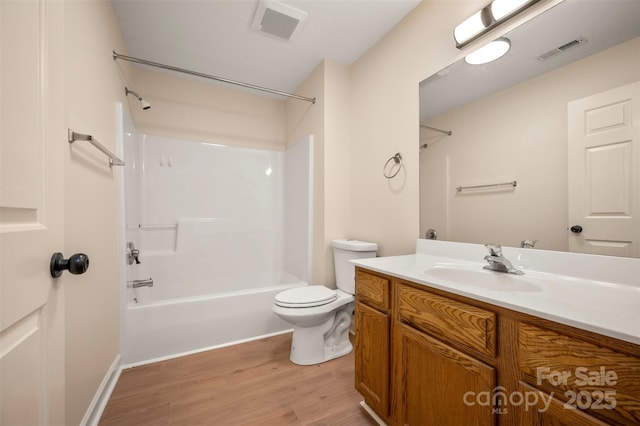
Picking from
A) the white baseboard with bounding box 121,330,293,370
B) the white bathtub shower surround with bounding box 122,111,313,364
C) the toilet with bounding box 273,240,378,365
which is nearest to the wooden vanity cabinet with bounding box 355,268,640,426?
the toilet with bounding box 273,240,378,365

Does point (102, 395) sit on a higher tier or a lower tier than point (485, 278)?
lower

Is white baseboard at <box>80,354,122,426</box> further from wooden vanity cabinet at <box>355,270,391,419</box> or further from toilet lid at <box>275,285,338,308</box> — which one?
wooden vanity cabinet at <box>355,270,391,419</box>

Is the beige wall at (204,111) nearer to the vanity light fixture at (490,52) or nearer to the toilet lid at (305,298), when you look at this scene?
the toilet lid at (305,298)

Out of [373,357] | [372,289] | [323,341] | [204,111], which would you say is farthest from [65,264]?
[204,111]

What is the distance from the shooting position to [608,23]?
0.92 m

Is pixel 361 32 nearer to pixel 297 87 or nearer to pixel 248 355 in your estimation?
pixel 297 87

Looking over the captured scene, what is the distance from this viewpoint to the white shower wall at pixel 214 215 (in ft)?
7.87

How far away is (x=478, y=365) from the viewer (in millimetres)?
790

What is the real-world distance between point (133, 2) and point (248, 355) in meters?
2.54

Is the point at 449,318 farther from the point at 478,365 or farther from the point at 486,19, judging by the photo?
the point at 486,19

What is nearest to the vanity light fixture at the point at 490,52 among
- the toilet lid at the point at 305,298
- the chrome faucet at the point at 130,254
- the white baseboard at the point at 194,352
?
the toilet lid at the point at 305,298

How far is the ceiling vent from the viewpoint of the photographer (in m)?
1.64

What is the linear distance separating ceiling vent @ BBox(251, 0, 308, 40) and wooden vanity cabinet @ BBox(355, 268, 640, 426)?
5.82 feet

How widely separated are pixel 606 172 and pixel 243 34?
2.28m
